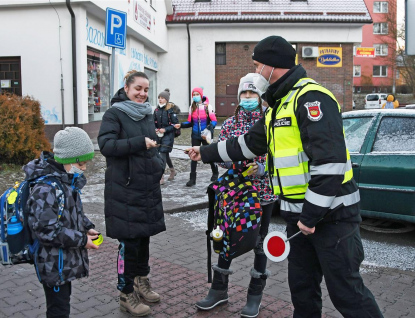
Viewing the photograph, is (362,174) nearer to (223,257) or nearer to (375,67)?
(223,257)

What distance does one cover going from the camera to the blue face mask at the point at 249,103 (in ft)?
13.7

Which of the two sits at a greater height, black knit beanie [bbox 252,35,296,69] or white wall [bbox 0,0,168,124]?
white wall [bbox 0,0,168,124]

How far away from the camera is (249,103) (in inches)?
164

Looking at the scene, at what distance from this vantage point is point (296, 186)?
293 centimetres

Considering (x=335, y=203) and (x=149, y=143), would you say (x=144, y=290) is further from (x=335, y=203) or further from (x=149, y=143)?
(x=335, y=203)

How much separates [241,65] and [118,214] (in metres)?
25.0

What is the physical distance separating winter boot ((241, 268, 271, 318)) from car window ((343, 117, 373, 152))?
308 centimetres

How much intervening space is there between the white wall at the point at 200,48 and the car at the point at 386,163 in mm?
21718

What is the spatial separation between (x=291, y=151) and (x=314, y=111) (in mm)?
283

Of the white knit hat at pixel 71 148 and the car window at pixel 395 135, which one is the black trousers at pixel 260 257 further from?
the car window at pixel 395 135

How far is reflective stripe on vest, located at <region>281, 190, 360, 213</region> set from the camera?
2.87 m

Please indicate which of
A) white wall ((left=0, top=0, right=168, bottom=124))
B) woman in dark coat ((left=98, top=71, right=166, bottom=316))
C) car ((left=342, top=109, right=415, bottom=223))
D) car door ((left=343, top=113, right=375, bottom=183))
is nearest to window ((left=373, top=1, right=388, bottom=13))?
white wall ((left=0, top=0, right=168, bottom=124))

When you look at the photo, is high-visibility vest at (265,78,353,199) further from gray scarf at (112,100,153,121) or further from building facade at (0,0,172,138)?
building facade at (0,0,172,138)

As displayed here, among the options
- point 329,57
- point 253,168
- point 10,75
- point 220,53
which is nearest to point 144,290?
point 253,168
